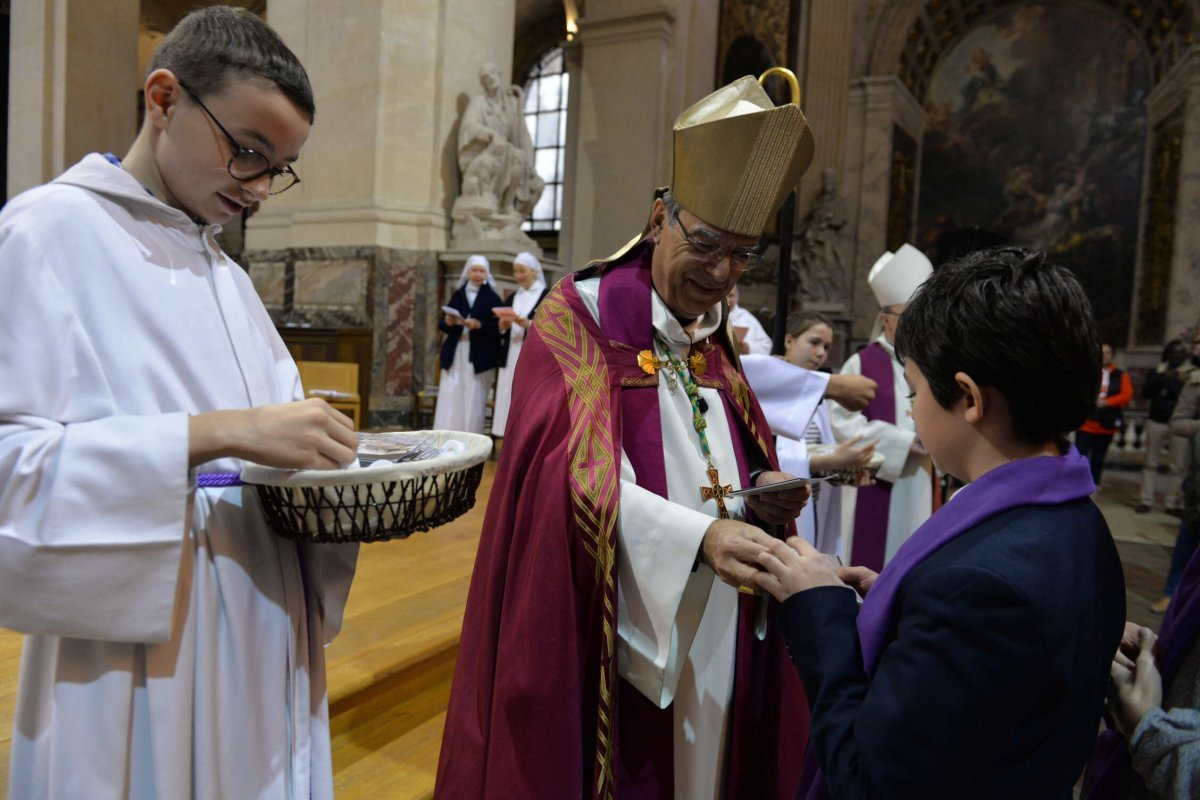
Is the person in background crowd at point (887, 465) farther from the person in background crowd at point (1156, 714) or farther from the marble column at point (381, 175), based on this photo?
the marble column at point (381, 175)

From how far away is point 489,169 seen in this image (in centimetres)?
745

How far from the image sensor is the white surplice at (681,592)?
1.51 metres

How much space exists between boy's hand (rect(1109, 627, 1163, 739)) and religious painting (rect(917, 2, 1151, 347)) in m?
16.4

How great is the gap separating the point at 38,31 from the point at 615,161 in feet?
21.0

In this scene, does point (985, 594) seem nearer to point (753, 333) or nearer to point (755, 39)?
point (753, 333)

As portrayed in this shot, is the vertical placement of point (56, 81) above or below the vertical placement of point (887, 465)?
above

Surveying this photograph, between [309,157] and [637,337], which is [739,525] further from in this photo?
[309,157]

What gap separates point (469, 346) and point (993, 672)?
20.7 ft

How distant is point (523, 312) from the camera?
6980 mm

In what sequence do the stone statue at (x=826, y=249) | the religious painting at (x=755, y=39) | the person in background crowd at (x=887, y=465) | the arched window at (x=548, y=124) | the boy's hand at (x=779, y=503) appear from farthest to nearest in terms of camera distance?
the arched window at (x=548, y=124)
the stone statue at (x=826, y=249)
the religious painting at (x=755, y=39)
the person in background crowd at (x=887, y=465)
the boy's hand at (x=779, y=503)

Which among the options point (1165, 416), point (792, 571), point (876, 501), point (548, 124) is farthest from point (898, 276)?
point (548, 124)

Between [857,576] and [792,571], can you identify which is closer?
[792,571]

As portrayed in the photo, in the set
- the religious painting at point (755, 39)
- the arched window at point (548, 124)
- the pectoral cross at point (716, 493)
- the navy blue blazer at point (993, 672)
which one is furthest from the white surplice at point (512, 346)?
the arched window at point (548, 124)

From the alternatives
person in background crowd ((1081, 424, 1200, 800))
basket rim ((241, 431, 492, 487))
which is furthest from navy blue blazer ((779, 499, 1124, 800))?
basket rim ((241, 431, 492, 487))
